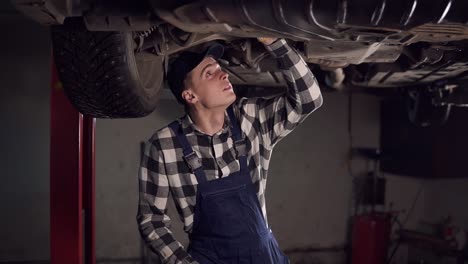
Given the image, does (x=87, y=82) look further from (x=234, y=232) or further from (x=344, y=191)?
(x=344, y=191)

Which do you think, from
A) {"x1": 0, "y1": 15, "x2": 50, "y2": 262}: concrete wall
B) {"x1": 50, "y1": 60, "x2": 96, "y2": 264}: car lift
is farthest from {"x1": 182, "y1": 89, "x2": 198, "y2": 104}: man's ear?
{"x1": 0, "y1": 15, "x2": 50, "y2": 262}: concrete wall

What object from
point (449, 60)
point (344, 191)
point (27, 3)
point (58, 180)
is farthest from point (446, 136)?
point (27, 3)

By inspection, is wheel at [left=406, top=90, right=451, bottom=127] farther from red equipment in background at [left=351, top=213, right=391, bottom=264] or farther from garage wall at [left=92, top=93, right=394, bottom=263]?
red equipment in background at [left=351, top=213, right=391, bottom=264]

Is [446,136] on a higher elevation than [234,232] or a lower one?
higher

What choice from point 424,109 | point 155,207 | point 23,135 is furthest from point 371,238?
point 23,135

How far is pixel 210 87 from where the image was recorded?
1.25 meters

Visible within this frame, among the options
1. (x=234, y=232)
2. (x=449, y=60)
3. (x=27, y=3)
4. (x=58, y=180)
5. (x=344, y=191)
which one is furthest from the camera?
(x=344, y=191)

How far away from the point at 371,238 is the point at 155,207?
242 cm

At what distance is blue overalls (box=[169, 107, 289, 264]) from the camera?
1.20m

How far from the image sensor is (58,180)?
1441mm

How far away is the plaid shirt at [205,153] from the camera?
1181mm

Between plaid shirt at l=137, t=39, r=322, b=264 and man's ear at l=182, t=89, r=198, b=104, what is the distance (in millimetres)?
57

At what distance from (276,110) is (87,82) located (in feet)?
1.88

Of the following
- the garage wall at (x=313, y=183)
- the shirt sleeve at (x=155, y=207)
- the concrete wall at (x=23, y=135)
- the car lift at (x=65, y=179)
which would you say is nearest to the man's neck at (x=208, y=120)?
the shirt sleeve at (x=155, y=207)
